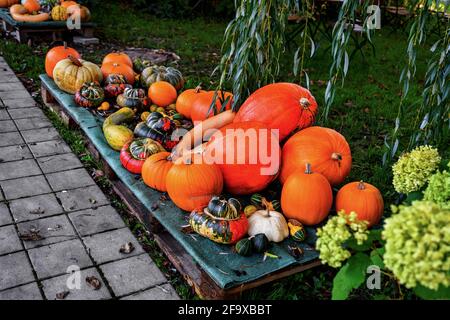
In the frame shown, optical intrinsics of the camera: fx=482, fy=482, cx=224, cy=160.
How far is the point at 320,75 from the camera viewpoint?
6016mm

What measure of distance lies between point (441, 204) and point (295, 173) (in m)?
0.85

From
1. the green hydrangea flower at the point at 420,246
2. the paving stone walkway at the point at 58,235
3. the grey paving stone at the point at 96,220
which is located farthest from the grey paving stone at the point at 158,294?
the green hydrangea flower at the point at 420,246

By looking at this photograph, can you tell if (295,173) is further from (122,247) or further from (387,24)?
(387,24)

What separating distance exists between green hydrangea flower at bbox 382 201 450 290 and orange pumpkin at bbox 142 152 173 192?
1615 mm

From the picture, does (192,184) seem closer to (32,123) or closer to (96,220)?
(96,220)

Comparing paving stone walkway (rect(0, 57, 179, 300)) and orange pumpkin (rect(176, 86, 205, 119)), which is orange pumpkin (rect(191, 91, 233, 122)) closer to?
orange pumpkin (rect(176, 86, 205, 119))

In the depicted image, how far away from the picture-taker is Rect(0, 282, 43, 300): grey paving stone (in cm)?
223

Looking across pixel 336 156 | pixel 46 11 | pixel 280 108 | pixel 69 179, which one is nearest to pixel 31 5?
pixel 46 11

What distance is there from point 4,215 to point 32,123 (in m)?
1.50

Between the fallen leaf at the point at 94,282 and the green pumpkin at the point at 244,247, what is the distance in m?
0.69

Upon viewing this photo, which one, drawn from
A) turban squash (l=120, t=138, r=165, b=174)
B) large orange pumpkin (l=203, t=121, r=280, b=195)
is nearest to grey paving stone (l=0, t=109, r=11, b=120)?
turban squash (l=120, t=138, r=165, b=174)

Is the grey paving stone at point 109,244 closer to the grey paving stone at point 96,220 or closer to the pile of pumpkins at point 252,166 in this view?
the grey paving stone at point 96,220

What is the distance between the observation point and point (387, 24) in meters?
9.43

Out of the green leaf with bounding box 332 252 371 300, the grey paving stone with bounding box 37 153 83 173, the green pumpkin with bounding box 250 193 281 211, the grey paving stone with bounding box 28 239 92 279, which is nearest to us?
the green leaf with bounding box 332 252 371 300
